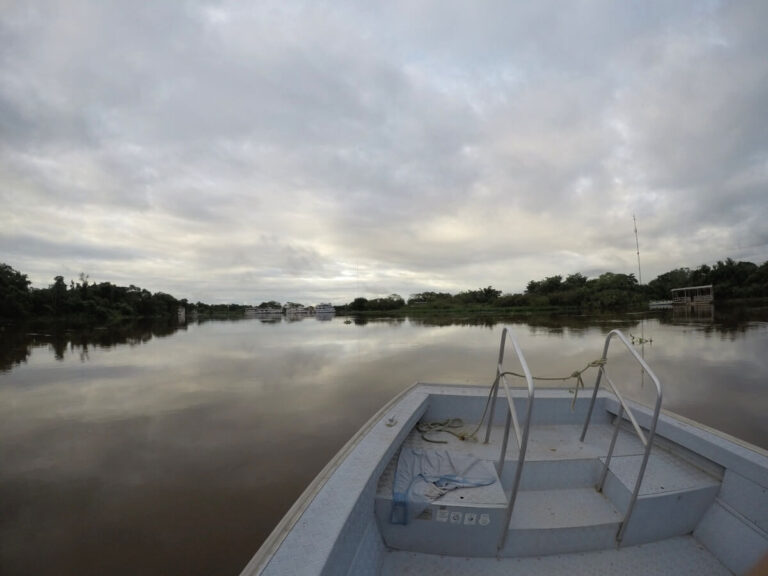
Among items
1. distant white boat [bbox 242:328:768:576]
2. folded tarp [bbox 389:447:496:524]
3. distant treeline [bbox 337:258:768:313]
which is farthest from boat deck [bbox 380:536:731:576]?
distant treeline [bbox 337:258:768:313]

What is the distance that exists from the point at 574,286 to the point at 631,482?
198ft

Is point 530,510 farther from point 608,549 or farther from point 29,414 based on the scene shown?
point 29,414

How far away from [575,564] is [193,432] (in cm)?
590

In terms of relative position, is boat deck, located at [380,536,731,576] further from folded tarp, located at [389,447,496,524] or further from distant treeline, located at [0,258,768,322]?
distant treeline, located at [0,258,768,322]

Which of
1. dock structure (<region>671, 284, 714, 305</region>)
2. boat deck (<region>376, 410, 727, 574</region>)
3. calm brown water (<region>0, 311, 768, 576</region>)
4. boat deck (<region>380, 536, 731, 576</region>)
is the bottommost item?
calm brown water (<region>0, 311, 768, 576</region>)

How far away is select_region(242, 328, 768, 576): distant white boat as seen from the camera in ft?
6.18

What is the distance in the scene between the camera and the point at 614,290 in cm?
5056

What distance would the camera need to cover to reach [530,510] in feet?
7.65

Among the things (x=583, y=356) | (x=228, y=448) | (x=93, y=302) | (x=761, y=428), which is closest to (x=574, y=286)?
(x=583, y=356)

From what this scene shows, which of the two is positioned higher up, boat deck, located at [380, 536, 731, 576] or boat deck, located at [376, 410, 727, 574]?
boat deck, located at [376, 410, 727, 574]

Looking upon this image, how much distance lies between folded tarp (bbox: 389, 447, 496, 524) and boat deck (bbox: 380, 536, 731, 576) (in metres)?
0.23

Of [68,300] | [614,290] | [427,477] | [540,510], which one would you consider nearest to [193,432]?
[427,477]

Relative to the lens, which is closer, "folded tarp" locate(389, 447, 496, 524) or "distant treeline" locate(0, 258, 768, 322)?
"folded tarp" locate(389, 447, 496, 524)

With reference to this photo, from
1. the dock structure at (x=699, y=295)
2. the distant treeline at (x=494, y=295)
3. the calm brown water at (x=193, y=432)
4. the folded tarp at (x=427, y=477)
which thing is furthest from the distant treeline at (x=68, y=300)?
the dock structure at (x=699, y=295)
